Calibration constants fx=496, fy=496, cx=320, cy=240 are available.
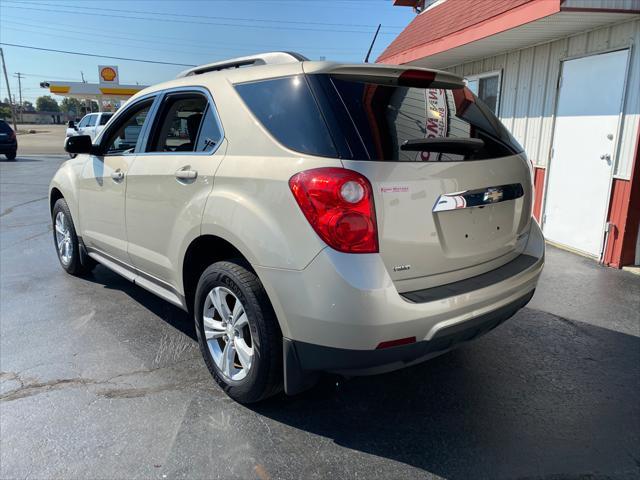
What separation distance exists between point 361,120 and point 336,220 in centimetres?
53

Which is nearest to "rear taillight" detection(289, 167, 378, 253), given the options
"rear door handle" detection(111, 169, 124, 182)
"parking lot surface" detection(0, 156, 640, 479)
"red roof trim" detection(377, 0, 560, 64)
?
"parking lot surface" detection(0, 156, 640, 479)

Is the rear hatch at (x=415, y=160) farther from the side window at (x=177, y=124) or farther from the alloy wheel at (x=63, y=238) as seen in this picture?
the alloy wheel at (x=63, y=238)

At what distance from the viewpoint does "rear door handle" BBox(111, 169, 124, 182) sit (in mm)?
3797

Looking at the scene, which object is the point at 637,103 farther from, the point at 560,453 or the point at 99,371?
the point at 99,371

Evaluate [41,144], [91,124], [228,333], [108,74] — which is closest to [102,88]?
[108,74]

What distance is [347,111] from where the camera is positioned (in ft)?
7.77

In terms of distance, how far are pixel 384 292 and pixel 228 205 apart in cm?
99

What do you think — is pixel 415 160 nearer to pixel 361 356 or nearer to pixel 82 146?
pixel 361 356

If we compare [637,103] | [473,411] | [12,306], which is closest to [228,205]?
[473,411]

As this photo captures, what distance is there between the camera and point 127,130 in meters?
4.11

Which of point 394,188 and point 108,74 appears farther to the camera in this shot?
point 108,74

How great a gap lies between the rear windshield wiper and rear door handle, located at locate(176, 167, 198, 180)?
1287 mm

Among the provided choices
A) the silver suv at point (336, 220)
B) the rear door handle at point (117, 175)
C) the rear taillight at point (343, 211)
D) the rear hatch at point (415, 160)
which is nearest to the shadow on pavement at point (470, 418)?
the silver suv at point (336, 220)

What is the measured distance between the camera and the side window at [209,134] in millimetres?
2918
